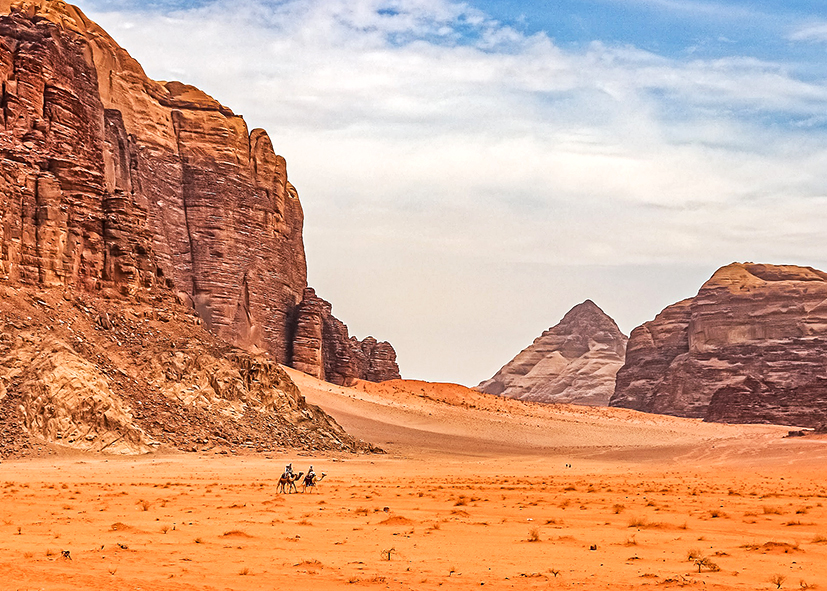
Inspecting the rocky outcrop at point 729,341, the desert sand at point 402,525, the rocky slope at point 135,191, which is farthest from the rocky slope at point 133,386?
the rocky outcrop at point 729,341

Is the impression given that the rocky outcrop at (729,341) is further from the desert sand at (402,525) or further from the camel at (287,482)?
the camel at (287,482)

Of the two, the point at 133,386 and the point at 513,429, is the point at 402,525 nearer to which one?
the point at 133,386

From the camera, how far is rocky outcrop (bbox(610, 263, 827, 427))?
136m

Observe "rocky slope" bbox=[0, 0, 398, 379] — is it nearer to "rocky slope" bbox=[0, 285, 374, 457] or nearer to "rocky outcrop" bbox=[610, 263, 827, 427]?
"rocky slope" bbox=[0, 285, 374, 457]

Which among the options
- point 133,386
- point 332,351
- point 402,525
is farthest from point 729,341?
point 402,525

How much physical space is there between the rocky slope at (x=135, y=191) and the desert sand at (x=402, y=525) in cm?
1356

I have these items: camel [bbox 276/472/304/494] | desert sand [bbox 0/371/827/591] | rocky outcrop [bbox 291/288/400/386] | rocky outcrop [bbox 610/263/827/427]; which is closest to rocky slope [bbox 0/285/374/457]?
desert sand [bbox 0/371/827/591]

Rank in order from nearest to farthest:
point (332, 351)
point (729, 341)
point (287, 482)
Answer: point (287, 482) < point (332, 351) < point (729, 341)

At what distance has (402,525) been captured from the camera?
18188 millimetres

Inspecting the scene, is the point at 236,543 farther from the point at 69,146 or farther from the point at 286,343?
the point at 286,343

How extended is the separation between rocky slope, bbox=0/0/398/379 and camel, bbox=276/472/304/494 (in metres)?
22.4

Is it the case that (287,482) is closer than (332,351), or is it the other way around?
(287,482)

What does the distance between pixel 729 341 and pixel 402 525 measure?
135 metres

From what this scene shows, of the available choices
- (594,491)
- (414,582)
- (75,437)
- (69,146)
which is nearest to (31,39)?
(69,146)
